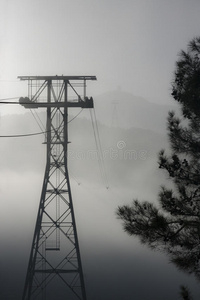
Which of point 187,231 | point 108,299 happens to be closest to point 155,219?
point 187,231

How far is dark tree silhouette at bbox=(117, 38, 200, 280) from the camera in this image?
10836 millimetres

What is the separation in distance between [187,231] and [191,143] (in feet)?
6.40

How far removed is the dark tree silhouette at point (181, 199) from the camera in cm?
1084

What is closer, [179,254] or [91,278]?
[179,254]

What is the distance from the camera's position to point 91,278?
5425 cm

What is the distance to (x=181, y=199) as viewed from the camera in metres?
11.1

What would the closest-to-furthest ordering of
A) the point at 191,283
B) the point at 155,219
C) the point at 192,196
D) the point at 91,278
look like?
1. the point at 155,219
2. the point at 192,196
3. the point at 191,283
4. the point at 91,278

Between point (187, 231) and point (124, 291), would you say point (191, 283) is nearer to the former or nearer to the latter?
point (124, 291)

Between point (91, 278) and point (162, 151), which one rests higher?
point (91, 278)

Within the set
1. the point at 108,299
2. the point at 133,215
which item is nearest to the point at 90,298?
the point at 108,299

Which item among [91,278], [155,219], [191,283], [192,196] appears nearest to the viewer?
[155,219]

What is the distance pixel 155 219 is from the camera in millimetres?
10430

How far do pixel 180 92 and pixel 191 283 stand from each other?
4100 centimetres

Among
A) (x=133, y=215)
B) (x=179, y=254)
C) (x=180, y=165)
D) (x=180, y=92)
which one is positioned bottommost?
(x=179, y=254)
